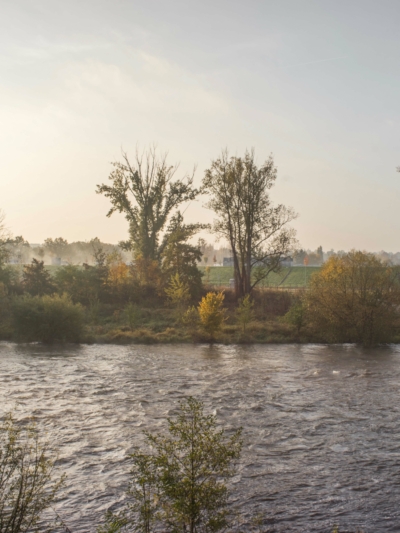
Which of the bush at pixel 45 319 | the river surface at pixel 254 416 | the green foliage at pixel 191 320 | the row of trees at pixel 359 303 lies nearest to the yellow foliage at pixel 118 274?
the green foliage at pixel 191 320

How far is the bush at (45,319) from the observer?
29.6 metres

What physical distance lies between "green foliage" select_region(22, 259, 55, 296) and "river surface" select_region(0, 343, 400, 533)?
42.9 feet

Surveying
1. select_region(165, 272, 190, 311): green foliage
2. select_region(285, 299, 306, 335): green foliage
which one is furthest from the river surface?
select_region(165, 272, 190, 311): green foliage

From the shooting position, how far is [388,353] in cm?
2738

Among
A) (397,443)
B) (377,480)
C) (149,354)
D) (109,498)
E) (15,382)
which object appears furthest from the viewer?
(149,354)

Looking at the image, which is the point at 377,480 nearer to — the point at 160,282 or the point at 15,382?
the point at 15,382

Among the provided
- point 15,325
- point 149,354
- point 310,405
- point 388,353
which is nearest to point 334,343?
point 388,353

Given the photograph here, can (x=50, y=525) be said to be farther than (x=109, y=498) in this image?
No

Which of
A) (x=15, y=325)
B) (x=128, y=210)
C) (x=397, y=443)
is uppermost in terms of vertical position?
(x=128, y=210)

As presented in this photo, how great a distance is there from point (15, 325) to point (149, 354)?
7.98 metres

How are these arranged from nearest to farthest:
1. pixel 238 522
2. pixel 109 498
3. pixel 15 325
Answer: pixel 238 522 → pixel 109 498 → pixel 15 325

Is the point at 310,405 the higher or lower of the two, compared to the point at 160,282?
lower

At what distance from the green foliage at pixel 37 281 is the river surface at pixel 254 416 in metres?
13.1

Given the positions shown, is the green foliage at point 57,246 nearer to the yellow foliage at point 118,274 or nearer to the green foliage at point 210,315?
the yellow foliage at point 118,274
